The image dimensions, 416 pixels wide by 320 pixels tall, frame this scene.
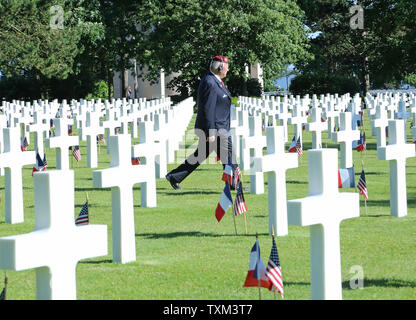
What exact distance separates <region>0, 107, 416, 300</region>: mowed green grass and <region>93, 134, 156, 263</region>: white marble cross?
0.53ft

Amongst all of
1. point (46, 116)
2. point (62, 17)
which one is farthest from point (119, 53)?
Result: point (46, 116)

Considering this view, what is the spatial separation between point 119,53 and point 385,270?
46608mm

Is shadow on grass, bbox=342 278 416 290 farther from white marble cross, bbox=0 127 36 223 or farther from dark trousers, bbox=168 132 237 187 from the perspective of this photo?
dark trousers, bbox=168 132 237 187

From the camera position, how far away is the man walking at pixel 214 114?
11.6 meters

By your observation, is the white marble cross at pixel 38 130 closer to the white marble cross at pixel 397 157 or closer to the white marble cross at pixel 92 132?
the white marble cross at pixel 92 132

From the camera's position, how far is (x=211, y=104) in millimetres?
11656

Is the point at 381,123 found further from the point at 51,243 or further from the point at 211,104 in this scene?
the point at 51,243

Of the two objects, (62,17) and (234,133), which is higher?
(62,17)

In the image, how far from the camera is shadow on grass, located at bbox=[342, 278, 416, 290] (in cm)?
640

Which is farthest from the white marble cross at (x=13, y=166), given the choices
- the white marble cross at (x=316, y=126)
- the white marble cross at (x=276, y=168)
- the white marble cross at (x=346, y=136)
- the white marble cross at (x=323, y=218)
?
the white marble cross at (x=316, y=126)

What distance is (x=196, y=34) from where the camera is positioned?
48656 mm

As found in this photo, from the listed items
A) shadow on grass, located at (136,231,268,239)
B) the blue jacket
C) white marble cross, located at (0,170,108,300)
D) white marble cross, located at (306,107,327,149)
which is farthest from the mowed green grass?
white marble cross, located at (306,107,327,149)

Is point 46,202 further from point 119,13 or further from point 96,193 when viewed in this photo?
point 119,13

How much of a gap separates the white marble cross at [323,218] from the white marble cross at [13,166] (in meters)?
5.59
